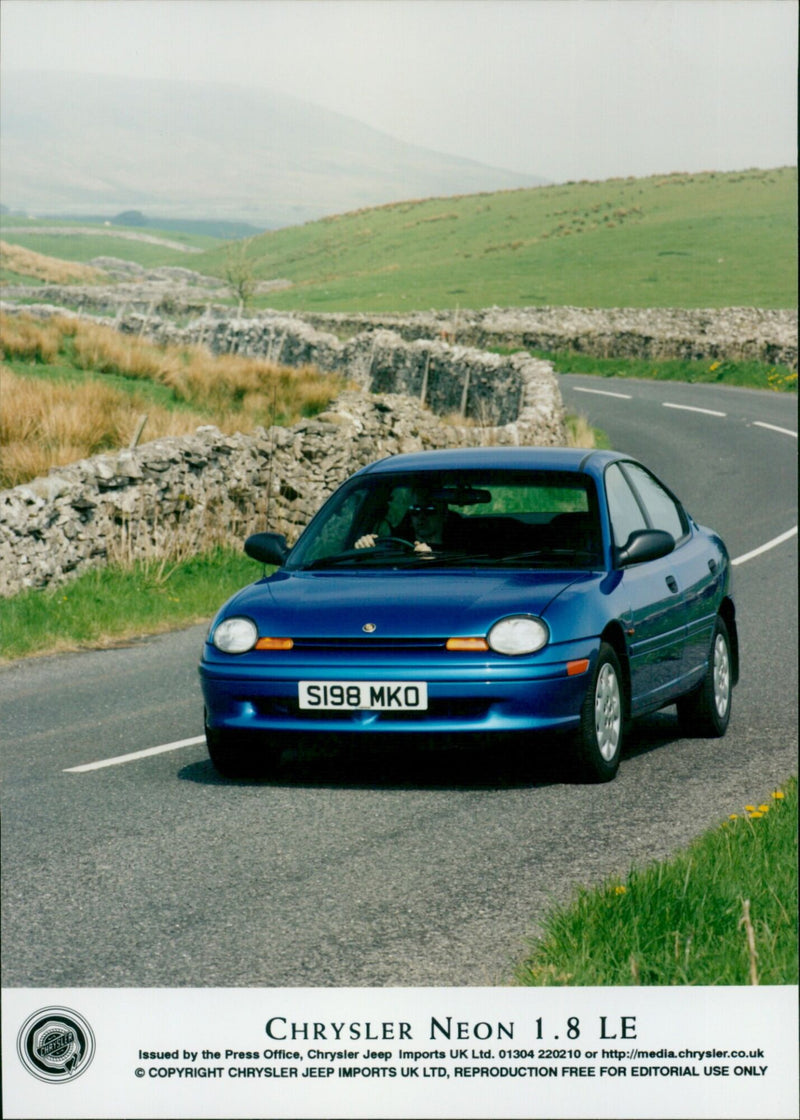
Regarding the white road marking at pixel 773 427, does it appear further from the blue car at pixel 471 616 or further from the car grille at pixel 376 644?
the car grille at pixel 376 644

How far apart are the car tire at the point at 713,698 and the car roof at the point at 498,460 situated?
109 cm

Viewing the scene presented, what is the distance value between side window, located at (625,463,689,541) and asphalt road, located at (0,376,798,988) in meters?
1.03

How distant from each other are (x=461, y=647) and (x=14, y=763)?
1.66m

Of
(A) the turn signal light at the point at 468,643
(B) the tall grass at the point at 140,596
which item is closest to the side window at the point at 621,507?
(A) the turn signal light at the point at 468,643

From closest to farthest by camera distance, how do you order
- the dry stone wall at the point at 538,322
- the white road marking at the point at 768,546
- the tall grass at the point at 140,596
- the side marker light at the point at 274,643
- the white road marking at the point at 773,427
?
the side marker light at the point at 274,643
the tall grass at the point at 140,596
the white road marking at the point at 768,546
the white road marking at the point at 773,427
the dry stone wall at the point at 538,322

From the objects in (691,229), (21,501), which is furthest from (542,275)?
(21,501)

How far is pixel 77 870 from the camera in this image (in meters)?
4.91

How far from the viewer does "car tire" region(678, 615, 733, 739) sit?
7.66m

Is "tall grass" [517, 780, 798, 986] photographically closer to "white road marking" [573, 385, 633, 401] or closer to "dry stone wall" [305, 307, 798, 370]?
"white road marking" [573, 385, 633, 401]

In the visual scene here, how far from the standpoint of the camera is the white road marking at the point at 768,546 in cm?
1709

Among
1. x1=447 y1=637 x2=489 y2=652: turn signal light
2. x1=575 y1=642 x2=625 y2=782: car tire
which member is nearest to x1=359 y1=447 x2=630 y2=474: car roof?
x1=575 y1=642 x2=625 y2=782: car tire

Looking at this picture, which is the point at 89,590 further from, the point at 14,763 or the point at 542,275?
the point at 542,275

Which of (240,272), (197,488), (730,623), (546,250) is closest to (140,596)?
(197,488)

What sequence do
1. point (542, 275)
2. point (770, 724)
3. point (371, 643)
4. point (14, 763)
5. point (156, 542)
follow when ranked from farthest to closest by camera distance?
point (542, 275) < point (156, 542) < point (770, 724) < point (371, 643) < point (14, 763)
